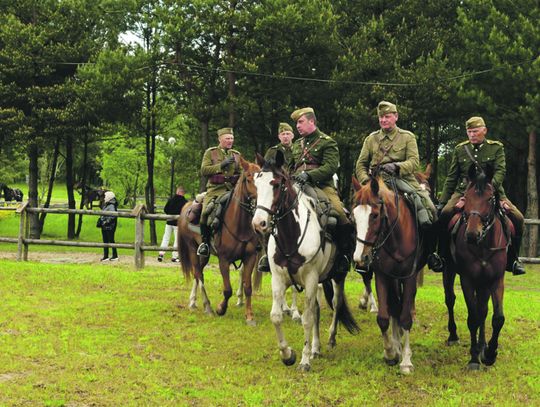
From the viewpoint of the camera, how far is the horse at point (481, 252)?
7.52 m

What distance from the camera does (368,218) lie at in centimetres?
707

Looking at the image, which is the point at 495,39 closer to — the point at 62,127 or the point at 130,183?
the point at 62,127

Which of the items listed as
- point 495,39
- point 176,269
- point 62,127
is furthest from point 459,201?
point 62,127

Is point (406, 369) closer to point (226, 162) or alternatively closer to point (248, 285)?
point (248, 285)

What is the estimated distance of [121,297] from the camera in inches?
512

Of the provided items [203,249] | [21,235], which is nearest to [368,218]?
[203,249]

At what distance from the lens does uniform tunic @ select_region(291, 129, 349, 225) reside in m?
8.56

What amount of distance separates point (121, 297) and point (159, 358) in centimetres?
503

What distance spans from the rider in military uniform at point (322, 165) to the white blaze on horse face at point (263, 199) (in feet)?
3.72

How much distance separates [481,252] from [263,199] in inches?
106

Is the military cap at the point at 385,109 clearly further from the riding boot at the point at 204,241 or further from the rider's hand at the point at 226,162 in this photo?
the riding boot at the point at 204,241

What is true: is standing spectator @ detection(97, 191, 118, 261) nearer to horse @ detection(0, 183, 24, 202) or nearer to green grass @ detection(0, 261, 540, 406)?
green grass @ detection(0, 261, 540, 406)

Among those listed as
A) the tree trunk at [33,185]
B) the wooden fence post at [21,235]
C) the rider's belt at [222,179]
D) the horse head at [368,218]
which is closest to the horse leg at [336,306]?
the horse head at [368,218]

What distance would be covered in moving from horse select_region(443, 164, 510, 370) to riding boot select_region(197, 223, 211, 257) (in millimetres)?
4500
